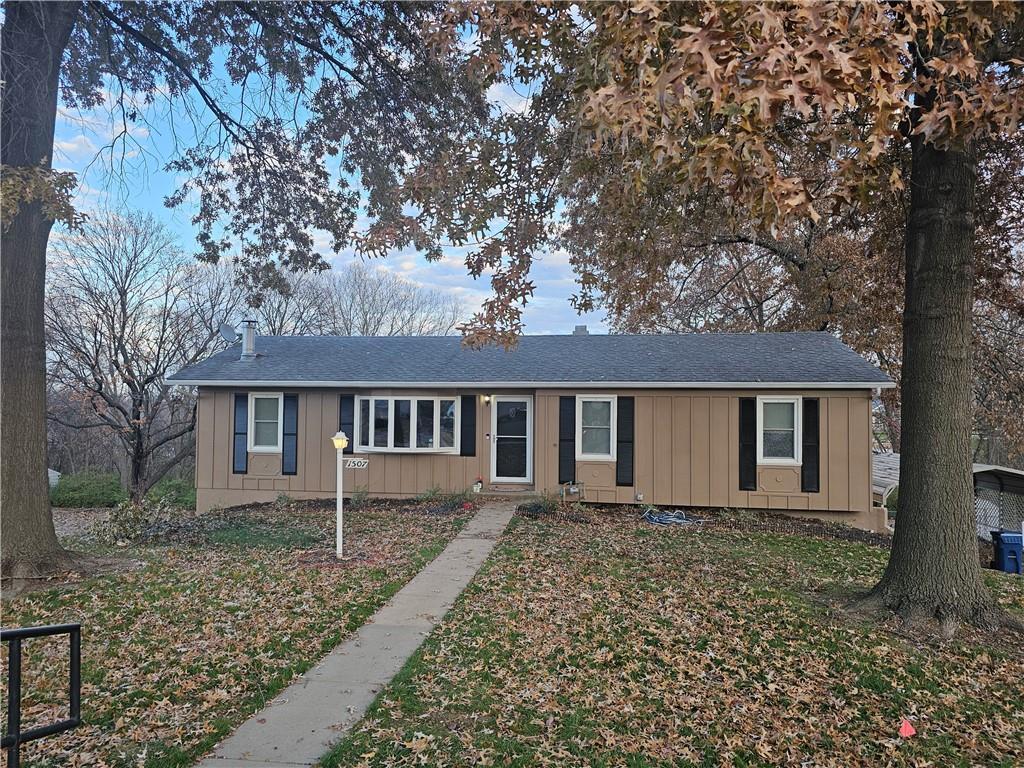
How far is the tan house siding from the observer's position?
10648 millimetres

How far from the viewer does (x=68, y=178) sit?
5590 mm

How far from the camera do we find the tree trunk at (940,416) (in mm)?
5020

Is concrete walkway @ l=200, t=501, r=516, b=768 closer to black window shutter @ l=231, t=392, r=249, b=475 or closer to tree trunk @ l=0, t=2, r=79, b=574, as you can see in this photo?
tree trunk @ l=0, t=2, r=79, b=574

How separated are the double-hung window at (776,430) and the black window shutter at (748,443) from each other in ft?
0.29

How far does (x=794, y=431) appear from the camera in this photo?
10.8m

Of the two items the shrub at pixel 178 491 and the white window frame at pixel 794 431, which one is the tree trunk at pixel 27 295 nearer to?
the shrub at pixel 178 491

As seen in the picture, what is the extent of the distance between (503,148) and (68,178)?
4242 millimetres

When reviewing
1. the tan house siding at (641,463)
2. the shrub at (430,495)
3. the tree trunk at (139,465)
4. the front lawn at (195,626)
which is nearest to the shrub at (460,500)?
A: the shrub at (430,495)

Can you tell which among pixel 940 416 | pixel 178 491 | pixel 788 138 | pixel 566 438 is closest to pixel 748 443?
pixel 566 438

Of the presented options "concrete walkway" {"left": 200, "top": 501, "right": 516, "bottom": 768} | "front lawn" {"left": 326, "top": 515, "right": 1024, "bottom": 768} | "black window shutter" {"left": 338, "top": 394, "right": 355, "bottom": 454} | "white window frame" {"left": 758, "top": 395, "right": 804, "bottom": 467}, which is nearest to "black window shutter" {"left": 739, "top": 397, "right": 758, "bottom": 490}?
"white window frame" {"left": 758, "top": 395, "right": 804, "bottom": 467}

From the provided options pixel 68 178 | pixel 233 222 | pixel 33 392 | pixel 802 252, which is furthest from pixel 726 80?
pixel 802 252

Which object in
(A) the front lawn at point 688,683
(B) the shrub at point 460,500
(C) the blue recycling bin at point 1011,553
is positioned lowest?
(C) the blue recycling bin at point 1011,553

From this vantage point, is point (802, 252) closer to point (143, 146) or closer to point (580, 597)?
point (580, 597)

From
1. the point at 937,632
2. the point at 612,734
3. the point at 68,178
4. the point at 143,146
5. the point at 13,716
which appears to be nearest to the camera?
the point at 13,716
